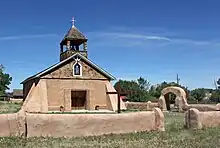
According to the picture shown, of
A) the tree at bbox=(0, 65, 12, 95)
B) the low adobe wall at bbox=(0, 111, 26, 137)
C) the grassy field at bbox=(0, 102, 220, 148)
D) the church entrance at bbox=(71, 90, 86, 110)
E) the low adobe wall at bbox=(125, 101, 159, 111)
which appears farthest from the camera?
the tree at bbox=(0, 65, 12, 95)

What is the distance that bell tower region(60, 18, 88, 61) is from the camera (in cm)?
3488

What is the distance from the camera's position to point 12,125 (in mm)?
12953

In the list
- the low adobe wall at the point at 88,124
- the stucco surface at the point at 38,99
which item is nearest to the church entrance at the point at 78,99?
the stucco surface at the point at 38,99

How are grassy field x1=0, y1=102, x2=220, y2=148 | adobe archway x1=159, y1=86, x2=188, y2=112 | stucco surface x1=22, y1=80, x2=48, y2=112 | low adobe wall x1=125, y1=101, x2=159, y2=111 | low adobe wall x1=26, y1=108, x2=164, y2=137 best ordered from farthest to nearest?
low adobe wall x1=125, y1=101, x2=159, y2=111, adobe archway x1=159, y1=86, x2=188, y2=112, stucco surface x1=22, y1=80, x2=48, y2=112, low adobe wall x1=26, y1=108, x2=164, y2=137, grassy field x1=0, y1=102, x2=220, y2=148

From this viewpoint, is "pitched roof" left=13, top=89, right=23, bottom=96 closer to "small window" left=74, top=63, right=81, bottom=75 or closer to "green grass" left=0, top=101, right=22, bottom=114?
"green grass" left=0, top=101, right=22, bottom=114

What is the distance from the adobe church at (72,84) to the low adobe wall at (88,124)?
1750 cm

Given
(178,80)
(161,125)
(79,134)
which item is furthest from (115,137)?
(178,80)

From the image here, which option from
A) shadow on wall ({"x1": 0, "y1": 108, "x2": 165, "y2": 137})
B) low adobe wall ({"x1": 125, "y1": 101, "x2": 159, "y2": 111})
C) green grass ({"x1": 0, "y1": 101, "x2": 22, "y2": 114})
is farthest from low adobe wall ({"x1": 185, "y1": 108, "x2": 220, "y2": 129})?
low adobe wall ({"x1": 125, "y1": 101, "x2": 159, "y2": 111})

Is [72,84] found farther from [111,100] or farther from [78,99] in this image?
[111,100]

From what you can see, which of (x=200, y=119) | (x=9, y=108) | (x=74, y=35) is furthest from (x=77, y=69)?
(x=200, y=119)

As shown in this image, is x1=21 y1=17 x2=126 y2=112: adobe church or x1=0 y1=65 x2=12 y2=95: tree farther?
x1=0 y1=65 x2=12 y2=95: tree

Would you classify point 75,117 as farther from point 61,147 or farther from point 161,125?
point 161,125

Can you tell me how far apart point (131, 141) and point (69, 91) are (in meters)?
21.4

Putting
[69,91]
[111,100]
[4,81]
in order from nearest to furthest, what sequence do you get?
1. [69,91]
2. [111,100]
3. [4,81]
